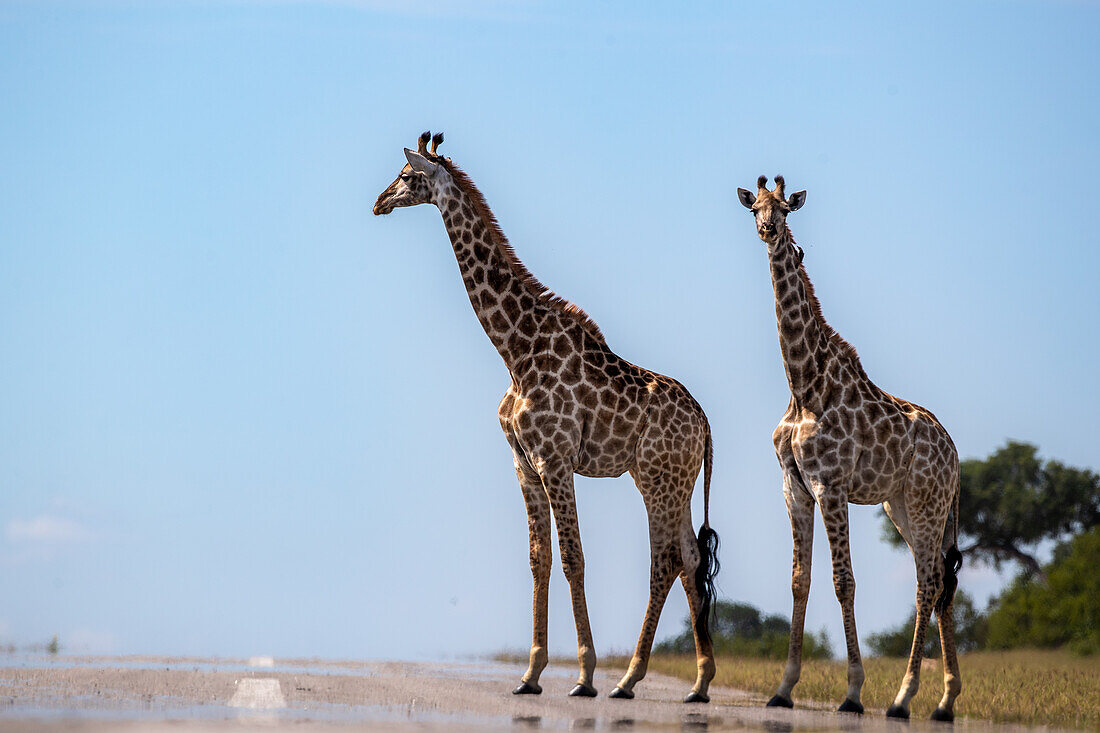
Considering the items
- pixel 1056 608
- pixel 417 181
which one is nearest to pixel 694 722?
pixel 417 181

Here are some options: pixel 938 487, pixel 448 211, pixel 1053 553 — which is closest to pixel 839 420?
pixel 938 487

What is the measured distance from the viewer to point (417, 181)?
14688mm

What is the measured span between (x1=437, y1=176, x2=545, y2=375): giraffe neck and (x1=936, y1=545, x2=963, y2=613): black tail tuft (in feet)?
17.8

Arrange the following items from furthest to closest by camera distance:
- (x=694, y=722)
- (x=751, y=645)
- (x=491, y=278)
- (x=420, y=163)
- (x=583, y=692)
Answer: (x=751, y=645) < (x=420, y=163) < (x=491, y=278) < (x=583, y=692) < (x=694, y=722)

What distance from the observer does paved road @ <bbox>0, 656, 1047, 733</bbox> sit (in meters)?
9.23

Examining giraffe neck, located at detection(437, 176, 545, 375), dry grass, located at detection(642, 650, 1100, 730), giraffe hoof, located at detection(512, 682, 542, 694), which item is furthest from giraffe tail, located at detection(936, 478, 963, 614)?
giraffe neck, located at detection(437, 176, 545, 375)

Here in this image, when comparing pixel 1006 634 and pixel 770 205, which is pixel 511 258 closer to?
pixel 770 205

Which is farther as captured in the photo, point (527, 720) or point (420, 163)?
point (420, 163)

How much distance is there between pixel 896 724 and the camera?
11641mm

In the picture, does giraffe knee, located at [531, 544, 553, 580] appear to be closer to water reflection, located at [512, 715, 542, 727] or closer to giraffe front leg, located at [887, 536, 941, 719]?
water reflection, located at [512, 715, 542, 727]

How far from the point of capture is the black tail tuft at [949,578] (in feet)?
45.0

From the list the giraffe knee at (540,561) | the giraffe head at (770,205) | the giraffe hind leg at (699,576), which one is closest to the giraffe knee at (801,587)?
the giraffe hind leg at (699,576)

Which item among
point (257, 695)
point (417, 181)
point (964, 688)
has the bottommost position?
point (257, 695)

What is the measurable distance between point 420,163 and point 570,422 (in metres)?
3.67
